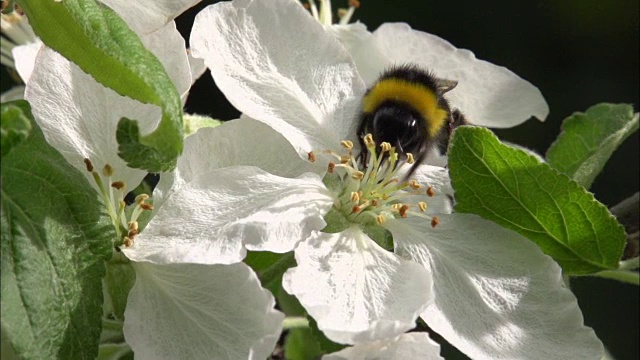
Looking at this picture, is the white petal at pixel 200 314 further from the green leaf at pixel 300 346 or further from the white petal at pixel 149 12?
the green leaf at pixel 300 346

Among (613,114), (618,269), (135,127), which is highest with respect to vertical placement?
(135,127)

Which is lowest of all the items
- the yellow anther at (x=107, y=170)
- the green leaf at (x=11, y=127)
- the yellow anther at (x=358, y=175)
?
the yellow anther at (x=358, y=175)

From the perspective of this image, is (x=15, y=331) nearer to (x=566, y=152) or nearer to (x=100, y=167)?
(x=100, y=167)

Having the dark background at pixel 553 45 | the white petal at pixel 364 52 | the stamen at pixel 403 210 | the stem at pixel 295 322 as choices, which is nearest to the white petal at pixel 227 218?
the stamen at pixel 403 210

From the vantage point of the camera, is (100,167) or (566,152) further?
(566,152)

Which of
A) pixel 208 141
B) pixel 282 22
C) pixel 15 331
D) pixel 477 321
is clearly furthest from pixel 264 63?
pixel 15 331

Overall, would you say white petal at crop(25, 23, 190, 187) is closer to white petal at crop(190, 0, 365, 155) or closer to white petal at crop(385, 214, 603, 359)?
white petal at crop(190, 0, 365, 155)
